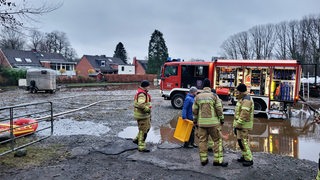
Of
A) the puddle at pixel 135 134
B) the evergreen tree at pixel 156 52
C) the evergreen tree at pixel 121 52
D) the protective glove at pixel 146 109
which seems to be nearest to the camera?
the protective glove at pixel 146 109

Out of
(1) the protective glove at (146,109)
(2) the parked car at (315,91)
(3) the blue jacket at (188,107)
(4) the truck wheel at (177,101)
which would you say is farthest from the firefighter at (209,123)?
(2) the parked car at (315,91)

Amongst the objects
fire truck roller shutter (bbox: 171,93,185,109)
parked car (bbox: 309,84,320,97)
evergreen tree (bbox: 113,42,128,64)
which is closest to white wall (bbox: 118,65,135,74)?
evergreen tree (bbox: 113,42,128,64)

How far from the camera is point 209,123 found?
6.23 metres

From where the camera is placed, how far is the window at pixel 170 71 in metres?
16.6

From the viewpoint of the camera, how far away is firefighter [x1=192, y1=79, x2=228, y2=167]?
6.18 m

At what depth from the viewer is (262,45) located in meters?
69.0

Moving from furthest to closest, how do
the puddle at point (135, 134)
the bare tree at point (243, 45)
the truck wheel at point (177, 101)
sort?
the bare tree at point (243, 45), the truck wheel at point (177, 101), the puddle at point (135, 134)

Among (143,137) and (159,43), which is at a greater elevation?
(159,43)

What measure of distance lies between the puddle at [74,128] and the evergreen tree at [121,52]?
79554 mm

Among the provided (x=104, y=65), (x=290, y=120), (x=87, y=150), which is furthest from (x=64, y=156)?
(x=104, y=65)

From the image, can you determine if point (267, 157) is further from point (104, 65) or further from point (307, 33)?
point (104, 65)

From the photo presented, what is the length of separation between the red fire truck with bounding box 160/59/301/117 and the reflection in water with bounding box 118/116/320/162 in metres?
1.11

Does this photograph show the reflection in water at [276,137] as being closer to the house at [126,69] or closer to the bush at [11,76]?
the bush at [11,76]

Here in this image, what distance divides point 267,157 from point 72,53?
90400mm
